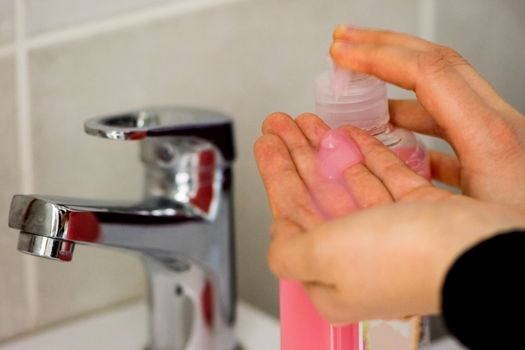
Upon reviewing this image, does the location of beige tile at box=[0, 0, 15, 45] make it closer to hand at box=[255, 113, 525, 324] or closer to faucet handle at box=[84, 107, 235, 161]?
faucet handle at box=[84, 107, 235, 161]

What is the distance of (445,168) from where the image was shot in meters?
0.47

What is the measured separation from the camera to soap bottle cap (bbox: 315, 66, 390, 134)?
1.29 ft

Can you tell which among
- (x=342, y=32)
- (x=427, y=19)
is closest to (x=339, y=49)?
(x=342, y=32)

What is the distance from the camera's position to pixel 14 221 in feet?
1.19

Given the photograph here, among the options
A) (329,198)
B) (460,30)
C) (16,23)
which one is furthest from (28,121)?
(460,30)

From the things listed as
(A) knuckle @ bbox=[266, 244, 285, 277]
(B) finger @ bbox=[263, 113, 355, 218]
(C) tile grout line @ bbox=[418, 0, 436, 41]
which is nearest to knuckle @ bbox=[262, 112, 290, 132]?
(B) finger @ bbox=[263, 113, 355, 218]

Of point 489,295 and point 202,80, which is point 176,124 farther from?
point 489,295

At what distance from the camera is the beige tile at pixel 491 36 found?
636 mm

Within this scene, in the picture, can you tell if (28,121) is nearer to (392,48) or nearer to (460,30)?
(392,48)

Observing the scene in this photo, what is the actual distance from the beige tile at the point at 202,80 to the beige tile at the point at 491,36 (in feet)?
0.16

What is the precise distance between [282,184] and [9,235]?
0.62 feet

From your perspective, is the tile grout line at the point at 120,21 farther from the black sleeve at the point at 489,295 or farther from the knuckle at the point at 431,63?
the black sleeve at the point at 489,295

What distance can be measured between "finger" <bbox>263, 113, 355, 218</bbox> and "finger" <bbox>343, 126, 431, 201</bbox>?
0.06 ft

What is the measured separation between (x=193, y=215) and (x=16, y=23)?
14 cm
